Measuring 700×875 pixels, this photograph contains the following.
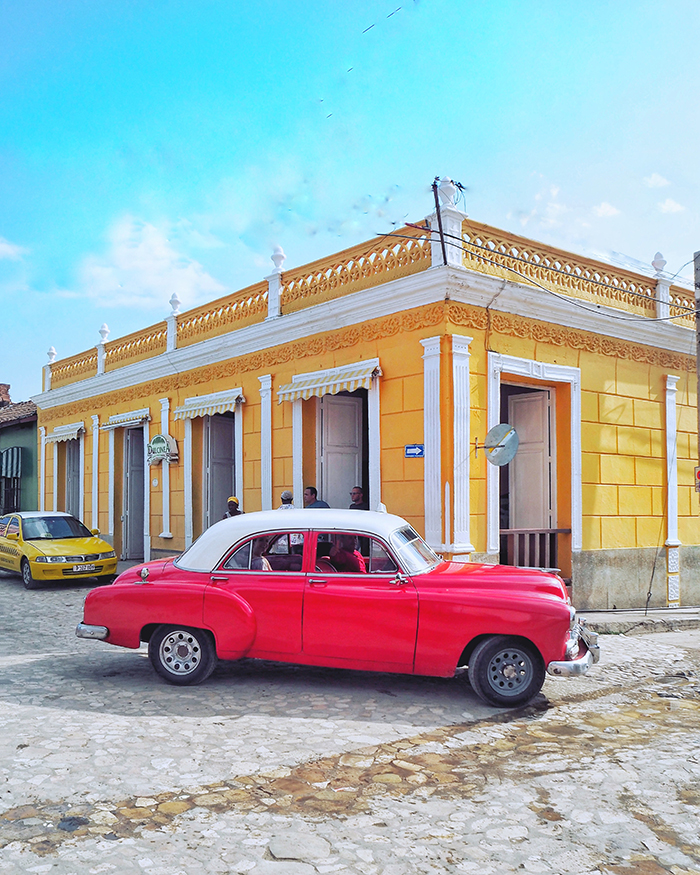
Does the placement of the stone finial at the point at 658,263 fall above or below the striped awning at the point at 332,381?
above

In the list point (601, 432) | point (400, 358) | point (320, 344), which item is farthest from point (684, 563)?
point (320, 344)

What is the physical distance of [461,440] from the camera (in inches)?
399

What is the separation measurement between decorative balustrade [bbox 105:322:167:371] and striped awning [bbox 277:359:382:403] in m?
4.97

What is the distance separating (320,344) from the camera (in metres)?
12.2

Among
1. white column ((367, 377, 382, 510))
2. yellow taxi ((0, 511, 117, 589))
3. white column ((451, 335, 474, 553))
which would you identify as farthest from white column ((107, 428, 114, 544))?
white column ((451, 335, 474, 553))

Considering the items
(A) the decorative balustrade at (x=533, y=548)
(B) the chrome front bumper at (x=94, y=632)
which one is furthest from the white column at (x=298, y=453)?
(B) the chrome front bumper at (x=94, y=632)

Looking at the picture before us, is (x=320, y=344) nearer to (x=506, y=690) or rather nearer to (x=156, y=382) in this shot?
(x=156, y=382)

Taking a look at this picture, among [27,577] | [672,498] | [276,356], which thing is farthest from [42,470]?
[672,498]

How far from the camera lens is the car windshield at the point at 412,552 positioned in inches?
254

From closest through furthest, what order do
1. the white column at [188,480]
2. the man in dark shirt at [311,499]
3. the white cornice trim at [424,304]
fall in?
1. the white cornice trim at [424,304]
2. the man in dark shirt at [311,499]
3. the white column at [188,480]

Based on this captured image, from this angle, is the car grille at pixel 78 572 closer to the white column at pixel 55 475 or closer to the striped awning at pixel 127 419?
the striped awning at pixel 127 419

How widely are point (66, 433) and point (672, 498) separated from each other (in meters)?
14.7

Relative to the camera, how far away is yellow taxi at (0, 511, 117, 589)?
45.3 ft

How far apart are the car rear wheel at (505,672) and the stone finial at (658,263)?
9211mm
